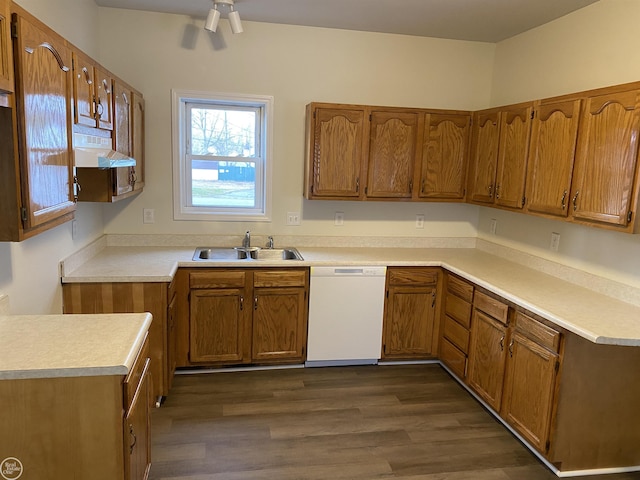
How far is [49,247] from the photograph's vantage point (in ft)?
8.28

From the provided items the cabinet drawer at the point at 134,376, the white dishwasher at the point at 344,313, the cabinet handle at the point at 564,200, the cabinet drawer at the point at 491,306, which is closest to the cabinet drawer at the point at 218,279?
the white dishwasher at the point at 344,313

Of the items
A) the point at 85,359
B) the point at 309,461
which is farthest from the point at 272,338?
the point at 85,359

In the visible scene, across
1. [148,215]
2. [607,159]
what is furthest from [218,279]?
[607,159]

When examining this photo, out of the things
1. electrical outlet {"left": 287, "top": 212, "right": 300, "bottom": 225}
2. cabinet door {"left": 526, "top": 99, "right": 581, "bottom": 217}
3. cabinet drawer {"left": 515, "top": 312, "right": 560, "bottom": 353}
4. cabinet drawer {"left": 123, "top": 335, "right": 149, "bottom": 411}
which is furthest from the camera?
electrical outlet {"left": 287, "top": 212, "right": 300, "bottom": 225}

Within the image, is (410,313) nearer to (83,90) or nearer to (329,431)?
(329,431)

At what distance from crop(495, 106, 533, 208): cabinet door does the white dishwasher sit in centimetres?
105

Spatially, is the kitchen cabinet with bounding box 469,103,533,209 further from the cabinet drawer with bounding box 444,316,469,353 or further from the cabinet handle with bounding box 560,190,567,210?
the cabinet drawer with bounding box 444,316,469,353

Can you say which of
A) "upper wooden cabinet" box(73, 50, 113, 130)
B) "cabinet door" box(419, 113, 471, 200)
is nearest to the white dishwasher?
"cabinet door" box(419, 113, 471, 200)

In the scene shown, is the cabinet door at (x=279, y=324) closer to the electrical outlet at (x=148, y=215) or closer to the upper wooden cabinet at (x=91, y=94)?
the electrical outlet at (x=148, y=215)

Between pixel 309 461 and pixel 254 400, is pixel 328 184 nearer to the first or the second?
pixel 254 400

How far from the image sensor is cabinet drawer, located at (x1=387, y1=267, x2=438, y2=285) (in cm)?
363

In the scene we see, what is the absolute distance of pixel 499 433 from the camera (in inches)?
113

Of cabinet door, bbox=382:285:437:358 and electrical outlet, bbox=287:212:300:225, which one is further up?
electrical outlet, bbox=287:212:300:225

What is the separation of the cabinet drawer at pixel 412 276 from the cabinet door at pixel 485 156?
708 millimetres
